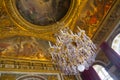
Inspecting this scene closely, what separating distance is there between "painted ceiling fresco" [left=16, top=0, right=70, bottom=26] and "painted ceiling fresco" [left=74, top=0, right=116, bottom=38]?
1.20m

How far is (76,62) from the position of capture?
819 cm

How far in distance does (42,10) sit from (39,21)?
74cm

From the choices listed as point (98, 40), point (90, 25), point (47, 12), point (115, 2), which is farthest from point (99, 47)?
point (47, 12)

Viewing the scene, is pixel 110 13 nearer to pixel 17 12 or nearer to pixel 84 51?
pixel 84 51

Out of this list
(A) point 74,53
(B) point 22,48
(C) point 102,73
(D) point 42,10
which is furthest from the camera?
(C) point 102,73

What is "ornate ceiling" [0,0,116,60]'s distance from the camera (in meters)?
11.5

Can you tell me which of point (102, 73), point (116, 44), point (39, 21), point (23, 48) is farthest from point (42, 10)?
point (102, 73)

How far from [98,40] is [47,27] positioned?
3495 mm

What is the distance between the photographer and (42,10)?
11.9 meters

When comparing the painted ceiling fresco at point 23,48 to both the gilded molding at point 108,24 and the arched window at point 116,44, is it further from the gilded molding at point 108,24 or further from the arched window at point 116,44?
the arched window at point 116,44

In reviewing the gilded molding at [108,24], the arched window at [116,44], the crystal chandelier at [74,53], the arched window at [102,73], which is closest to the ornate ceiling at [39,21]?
the gilded molding at [108,24]

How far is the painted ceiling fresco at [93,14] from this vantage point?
11766mm

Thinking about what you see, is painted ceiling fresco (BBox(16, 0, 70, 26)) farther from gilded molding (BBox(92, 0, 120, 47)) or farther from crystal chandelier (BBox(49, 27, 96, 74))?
crystal chandelier (BBox(49, 27, 96, 74))

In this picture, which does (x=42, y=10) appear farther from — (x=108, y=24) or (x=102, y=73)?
(x=102, y=73)
